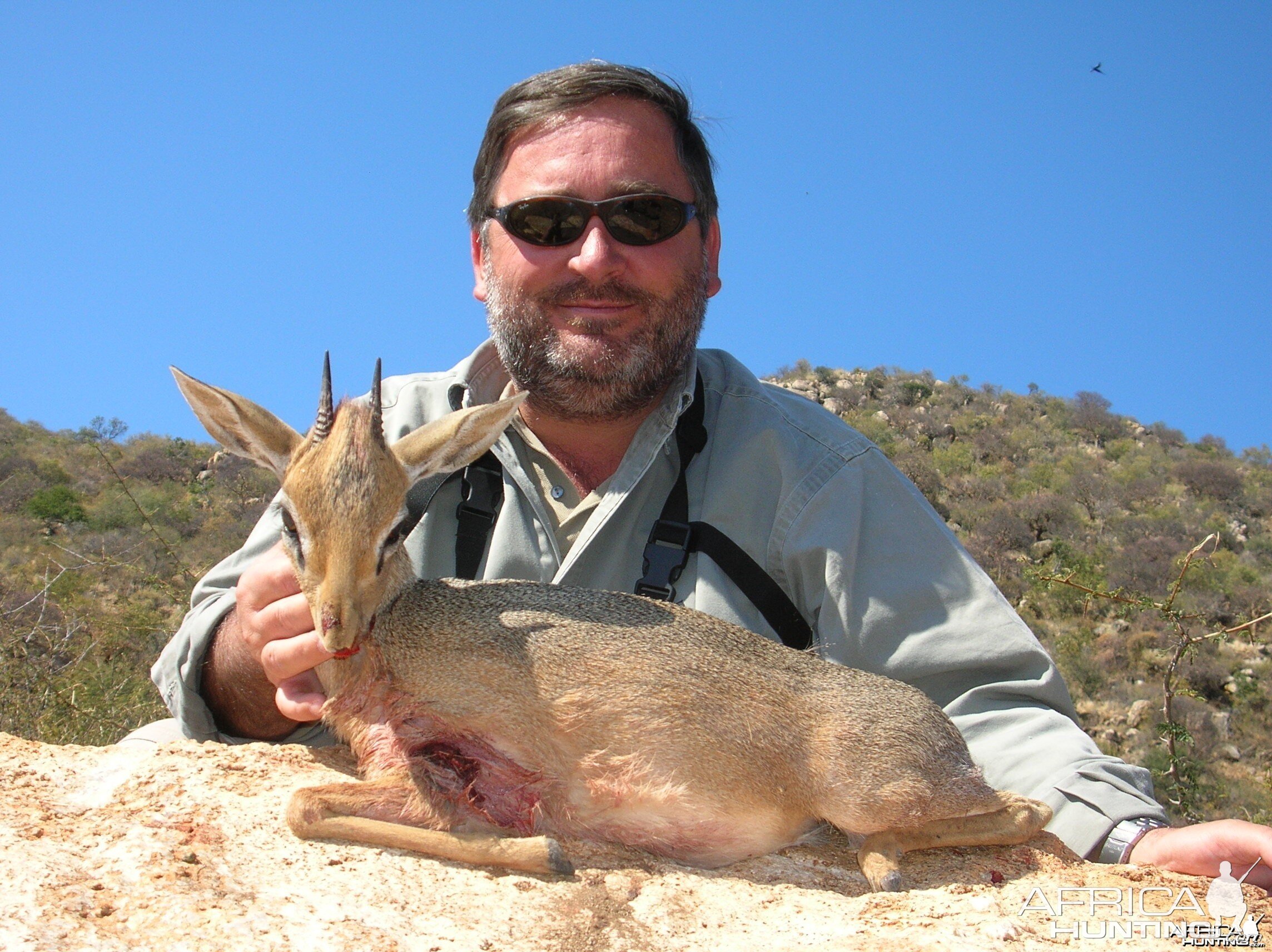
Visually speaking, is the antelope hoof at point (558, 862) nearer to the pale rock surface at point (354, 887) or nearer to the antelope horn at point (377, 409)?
the pale rock surface at point (354, 887)

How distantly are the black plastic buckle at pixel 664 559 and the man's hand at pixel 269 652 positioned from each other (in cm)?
161

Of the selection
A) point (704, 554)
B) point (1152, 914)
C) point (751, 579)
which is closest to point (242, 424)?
point (704, 554)

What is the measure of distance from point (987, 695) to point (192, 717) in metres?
4.02

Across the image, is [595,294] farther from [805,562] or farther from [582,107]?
[805,562]

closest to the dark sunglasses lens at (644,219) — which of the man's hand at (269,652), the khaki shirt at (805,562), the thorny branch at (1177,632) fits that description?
the khaki shirt at (805,562)

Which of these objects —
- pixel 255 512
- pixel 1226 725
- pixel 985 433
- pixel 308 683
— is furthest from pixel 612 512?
pixel 985 433

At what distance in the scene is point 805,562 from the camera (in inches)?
208

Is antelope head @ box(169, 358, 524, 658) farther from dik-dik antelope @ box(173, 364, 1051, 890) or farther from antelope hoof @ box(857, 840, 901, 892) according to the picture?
antelope hoof @ box(857, 840, 901, 892)

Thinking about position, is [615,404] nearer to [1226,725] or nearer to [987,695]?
[987,695]

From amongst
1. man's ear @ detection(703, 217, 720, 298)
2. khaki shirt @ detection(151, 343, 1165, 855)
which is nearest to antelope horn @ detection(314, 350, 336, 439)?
khaki shirt @ detection(151, 343, 1165, 855)

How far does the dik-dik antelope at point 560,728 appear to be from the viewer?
370 centimetres

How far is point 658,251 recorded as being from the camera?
19.4ft

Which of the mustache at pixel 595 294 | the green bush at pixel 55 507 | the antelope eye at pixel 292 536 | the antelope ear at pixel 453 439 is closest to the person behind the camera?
the antelope eye at pixel 292 536

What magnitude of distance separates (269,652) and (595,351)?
254cm
